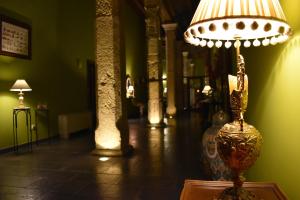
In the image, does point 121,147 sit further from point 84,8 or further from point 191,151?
point 84,8

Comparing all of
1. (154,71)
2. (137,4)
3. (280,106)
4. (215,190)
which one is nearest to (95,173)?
(215,190)

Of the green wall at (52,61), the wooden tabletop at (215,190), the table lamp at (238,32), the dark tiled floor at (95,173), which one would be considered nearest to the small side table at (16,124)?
the green wall at (52,61)

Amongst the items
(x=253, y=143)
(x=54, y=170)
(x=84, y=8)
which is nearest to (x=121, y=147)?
(x=54, y=170)

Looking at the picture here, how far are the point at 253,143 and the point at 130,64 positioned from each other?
11544mm

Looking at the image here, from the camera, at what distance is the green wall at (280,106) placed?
1362mm

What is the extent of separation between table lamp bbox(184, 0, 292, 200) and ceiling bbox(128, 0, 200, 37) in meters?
9.15

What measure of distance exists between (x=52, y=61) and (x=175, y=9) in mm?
8058

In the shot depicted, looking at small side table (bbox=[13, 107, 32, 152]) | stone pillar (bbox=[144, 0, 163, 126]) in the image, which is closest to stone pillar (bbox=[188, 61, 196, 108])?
stone pillar (bbox=[144, 0, 163, 126])

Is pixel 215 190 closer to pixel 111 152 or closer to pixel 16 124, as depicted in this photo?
pixel 111 152

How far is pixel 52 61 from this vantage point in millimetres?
6875

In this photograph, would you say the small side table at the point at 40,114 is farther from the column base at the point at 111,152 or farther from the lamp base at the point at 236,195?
the lamp base at the point at 236,195

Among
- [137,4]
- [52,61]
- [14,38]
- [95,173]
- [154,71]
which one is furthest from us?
[137,4]

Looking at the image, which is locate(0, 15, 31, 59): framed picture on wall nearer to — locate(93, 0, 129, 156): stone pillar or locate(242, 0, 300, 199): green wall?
locate(93, 0, 129, 156): stone pillar

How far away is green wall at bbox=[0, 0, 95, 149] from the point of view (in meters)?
A: 5.48
